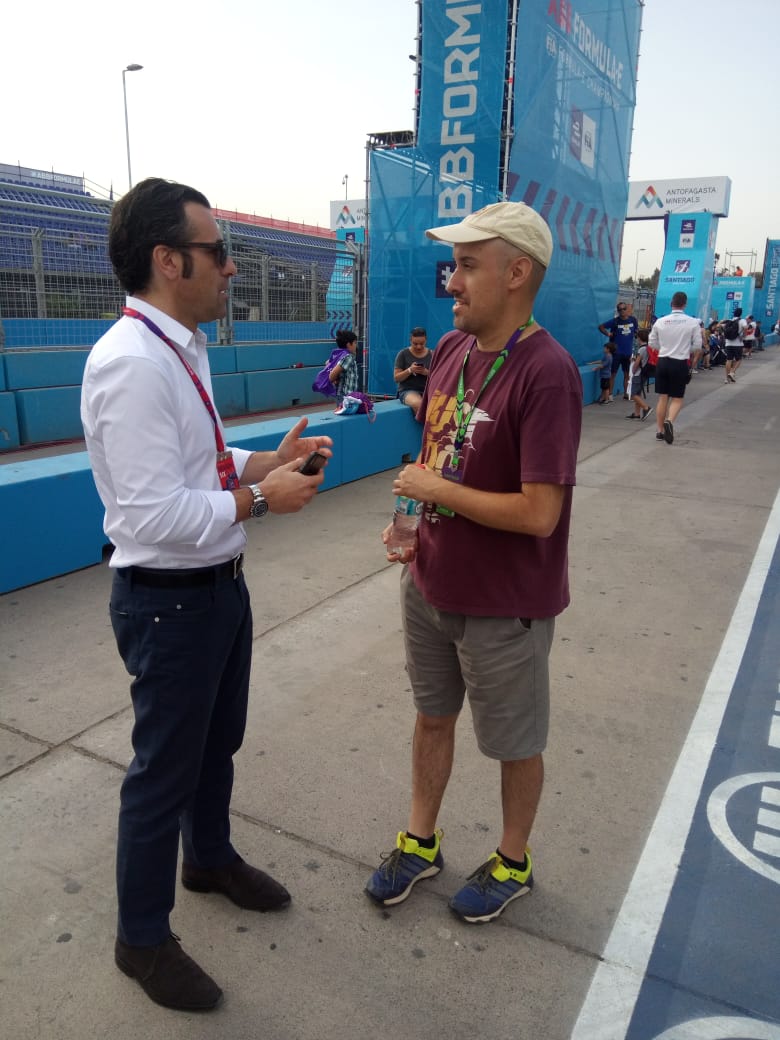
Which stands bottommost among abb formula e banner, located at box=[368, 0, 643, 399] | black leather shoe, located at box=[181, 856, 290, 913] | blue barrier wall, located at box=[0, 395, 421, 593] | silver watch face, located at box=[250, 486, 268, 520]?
black leather shoe, located at box=[181, 856, 290, 913]

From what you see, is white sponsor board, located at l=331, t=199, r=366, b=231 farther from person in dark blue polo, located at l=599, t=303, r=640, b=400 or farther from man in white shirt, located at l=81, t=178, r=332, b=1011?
man in white shirt, located at l=81, t=178, r=332, b=1011

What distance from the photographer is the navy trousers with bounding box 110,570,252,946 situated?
1.81m

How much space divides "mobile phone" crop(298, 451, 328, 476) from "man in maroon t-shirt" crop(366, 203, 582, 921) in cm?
23

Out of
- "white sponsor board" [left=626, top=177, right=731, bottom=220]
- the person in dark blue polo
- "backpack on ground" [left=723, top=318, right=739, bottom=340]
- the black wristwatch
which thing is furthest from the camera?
"white sponsor board" [left=626, top=177, right=731, bottom=220]

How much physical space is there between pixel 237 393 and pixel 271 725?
9.65 metres

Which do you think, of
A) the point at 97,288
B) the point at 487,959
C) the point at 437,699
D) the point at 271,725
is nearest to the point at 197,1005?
the point at 487,959

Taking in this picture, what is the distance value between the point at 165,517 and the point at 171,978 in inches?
47.4

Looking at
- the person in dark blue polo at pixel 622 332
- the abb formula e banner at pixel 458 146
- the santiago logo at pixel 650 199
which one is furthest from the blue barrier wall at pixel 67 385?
the santiago logo at pixel 650 199

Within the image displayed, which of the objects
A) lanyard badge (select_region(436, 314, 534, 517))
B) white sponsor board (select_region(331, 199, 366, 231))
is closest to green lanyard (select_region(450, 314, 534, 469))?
lanyard badge (select_region(436, 314, 534, 517))

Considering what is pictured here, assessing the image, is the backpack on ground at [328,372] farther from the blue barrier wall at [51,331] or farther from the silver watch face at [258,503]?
the silver watch face at [258,503]

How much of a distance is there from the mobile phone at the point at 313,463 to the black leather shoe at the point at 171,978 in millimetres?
1274

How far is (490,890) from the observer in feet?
7.47

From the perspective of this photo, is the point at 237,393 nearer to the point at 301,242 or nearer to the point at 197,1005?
the point at 301,242

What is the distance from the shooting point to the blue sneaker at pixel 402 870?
2311 mm
